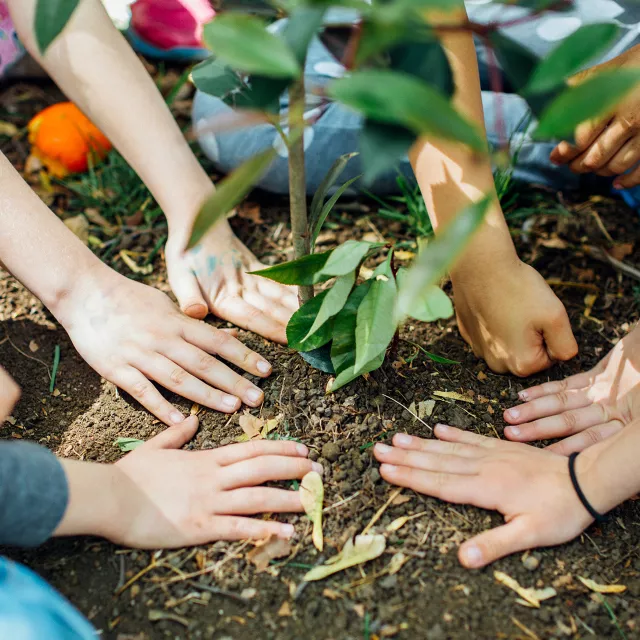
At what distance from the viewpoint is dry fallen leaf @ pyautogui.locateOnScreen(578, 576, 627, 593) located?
97cm

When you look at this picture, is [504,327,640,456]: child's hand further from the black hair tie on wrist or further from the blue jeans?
the blue jeans

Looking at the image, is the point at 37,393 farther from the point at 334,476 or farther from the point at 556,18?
the point at 556,18

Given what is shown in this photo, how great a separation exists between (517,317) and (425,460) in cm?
32

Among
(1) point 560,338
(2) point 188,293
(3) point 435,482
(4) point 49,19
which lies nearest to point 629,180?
(1) point 560,338

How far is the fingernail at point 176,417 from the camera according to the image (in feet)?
3.79

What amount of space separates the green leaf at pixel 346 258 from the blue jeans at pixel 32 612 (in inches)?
21.5

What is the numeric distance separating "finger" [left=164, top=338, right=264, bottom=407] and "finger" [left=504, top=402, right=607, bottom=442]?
1.45ft

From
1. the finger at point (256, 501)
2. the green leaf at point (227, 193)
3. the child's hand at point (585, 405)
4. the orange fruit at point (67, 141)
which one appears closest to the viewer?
the green leaf at point (227, 193)

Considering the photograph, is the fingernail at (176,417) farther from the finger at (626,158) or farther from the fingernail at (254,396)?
the finger at (626,158)

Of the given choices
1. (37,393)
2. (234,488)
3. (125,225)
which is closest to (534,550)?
(234,488)

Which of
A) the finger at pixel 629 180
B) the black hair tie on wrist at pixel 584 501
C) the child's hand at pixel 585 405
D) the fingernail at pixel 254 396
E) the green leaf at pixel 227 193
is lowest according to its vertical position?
the child's hand at pixel 585 405

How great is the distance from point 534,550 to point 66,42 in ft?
4.39

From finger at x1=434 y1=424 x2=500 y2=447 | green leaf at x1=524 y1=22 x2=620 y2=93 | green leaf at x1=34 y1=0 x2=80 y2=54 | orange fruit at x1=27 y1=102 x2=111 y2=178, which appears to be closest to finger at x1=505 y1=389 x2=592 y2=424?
finger at x1=434 y1=424 x2=500 y2=447

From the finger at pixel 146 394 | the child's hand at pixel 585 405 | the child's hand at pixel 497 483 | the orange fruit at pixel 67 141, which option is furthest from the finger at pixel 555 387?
the orange fruit at pixel 67 141
